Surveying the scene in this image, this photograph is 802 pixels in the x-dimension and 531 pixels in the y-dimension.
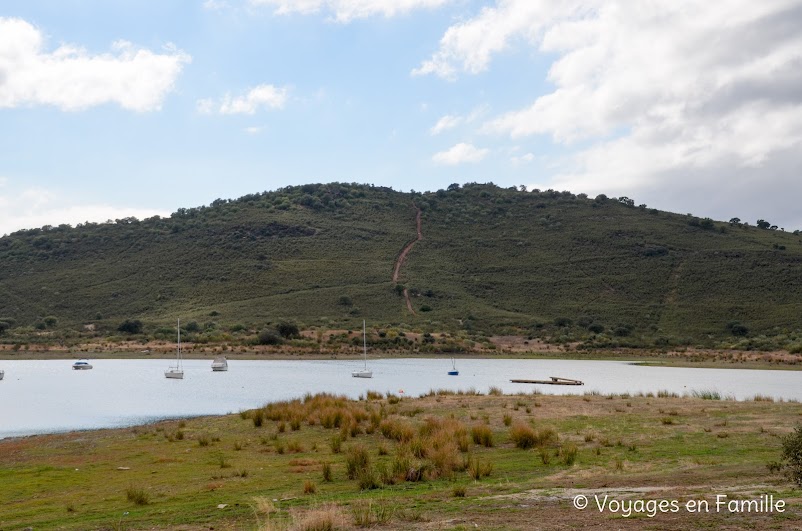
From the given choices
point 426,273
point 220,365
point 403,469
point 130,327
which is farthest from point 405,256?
point 403,469

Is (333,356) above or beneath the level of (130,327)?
beneath

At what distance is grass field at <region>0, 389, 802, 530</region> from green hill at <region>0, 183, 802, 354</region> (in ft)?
171

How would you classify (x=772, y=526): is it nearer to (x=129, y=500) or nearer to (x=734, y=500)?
(x=734, y=500)

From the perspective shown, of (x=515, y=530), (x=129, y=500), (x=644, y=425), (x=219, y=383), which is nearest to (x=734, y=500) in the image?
(x=515, y=530)

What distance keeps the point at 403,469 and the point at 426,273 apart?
7947cm

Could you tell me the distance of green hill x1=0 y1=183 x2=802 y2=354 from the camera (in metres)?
78.9

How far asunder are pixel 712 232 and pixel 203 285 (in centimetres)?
6682

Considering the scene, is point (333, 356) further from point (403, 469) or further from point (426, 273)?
point (403, 469)

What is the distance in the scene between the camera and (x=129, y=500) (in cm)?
1344

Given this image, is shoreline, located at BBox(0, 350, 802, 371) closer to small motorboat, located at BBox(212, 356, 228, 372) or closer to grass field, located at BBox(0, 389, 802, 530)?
small motorboat, located at BBox(212, 356, 228, 372)

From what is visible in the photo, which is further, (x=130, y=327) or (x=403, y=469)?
(x=130, y=327)

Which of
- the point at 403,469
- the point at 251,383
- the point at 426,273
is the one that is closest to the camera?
the point at 403,469

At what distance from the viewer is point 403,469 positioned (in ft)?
47.4

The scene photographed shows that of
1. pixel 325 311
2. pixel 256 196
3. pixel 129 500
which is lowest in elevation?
pixel 129 500
